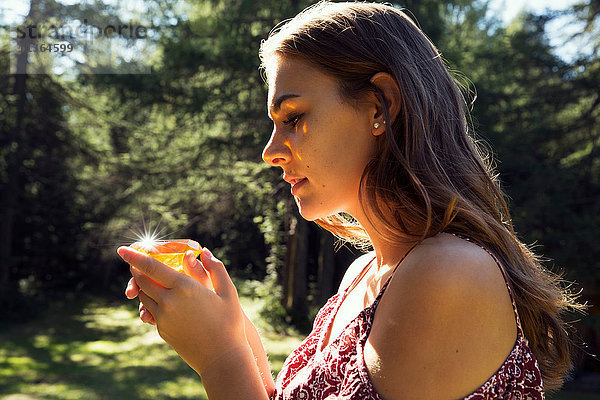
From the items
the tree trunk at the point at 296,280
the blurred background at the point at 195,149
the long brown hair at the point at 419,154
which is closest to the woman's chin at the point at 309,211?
the long brown hair at the point at 419,154

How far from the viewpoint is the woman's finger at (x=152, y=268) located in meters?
1.25

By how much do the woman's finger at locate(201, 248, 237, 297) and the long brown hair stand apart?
15.1 inches

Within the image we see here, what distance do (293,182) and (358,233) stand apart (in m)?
0.52

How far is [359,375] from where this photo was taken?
1088 mm

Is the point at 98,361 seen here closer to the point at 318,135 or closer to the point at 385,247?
the point at 385,247

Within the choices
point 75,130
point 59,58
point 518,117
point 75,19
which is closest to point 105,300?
point 75,130

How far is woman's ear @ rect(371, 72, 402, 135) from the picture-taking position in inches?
49.0

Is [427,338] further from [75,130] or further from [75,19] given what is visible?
[75,130]

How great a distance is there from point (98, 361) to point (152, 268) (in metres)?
9.20

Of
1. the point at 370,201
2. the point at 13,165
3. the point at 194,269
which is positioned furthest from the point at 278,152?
the point at 13,165

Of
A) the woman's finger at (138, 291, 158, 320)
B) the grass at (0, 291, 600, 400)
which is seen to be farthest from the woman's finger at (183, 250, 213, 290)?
the grass at (0, 291, 600, 400)

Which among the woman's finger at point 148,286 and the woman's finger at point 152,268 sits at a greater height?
the woman's finger at point 152,268

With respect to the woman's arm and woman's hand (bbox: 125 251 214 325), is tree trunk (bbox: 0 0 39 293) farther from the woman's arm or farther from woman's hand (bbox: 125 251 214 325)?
woman's hand (bbox: 125 251 214 325)

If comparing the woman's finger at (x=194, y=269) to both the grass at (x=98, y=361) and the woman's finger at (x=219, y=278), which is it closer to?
the woman's finger at (x=219, y=278)
